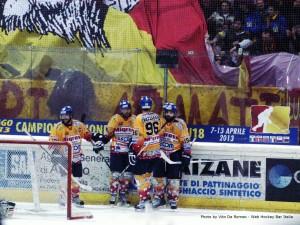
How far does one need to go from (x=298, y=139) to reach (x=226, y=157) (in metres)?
1.57

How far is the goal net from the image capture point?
361 inches

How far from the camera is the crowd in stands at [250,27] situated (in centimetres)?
1176

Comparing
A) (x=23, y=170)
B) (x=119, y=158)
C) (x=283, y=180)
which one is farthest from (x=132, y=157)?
(x=283, y=180)

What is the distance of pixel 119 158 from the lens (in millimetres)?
10055

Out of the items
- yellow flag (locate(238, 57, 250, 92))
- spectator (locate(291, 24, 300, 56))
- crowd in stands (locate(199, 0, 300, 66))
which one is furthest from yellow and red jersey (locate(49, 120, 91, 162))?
spectator (locate(291, 24, 300, 56))

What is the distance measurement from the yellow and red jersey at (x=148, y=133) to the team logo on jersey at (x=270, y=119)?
1997 mm

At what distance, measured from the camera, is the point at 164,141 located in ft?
32.7

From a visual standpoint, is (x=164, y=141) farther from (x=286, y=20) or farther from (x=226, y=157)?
(x=286, y=20)

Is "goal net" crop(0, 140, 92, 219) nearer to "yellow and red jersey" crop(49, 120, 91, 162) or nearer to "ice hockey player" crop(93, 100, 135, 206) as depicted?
"yellow and red jersey" crop(49, 120, 91, 162)

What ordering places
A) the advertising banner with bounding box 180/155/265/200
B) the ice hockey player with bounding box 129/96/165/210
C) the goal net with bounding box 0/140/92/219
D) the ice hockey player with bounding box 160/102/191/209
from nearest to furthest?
the goal net with bounding box 0/140/92/219 → the ice hockey player with bounding box 129/96/165/210 → the ice hockey player with bounding box 160/102/191/209 → the advertising banner with bounding box 180/155/265/200

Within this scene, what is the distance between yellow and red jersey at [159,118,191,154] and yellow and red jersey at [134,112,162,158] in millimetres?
160

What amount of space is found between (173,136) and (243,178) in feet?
3.23

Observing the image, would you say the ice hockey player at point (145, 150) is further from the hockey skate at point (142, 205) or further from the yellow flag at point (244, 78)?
the yellow flag at point (244, 78)

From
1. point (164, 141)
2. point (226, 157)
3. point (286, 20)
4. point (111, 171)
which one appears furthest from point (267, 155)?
point (286, 20)
